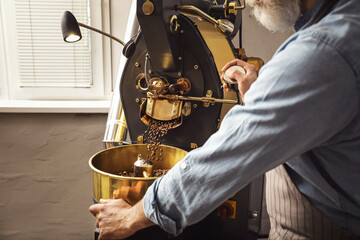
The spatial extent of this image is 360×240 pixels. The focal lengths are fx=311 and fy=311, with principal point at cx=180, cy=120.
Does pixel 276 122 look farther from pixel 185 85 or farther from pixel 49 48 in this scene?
pixel 49 48

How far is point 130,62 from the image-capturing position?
95cm

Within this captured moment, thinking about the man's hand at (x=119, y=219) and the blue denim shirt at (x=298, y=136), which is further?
the man's hand at (x=119, y=219)

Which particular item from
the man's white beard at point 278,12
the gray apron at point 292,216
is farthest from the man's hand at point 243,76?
the gray apron at point 292,216

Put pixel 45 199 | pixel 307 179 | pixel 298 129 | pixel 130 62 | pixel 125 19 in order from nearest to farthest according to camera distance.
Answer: pixel 298 129
pixel 307 179
pixel 130 62
pixel 125 19
pixel 45 199

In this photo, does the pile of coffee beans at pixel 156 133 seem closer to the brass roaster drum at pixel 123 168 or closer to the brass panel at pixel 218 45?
the brass roaster drum at pixel 123 168

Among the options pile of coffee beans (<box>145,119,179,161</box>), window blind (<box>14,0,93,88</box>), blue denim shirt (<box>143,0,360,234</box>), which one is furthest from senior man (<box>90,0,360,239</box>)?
window blind (<box>14,0,93,88</box>)

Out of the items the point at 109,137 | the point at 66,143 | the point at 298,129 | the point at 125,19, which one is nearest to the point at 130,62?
the point at 109,137

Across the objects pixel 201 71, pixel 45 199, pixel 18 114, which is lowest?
pixel 45 199

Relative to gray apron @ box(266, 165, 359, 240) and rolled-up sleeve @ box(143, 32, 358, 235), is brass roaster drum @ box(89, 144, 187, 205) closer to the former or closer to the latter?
rolled-up sleeve @ box(143, 32, 358, 235)

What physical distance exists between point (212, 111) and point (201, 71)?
12 cm

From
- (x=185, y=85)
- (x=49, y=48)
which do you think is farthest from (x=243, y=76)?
(x=49, y=48)

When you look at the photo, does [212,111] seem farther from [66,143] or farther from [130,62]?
[66,143]

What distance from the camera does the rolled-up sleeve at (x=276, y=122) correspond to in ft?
1.55

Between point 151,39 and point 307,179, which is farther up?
point 151,39
